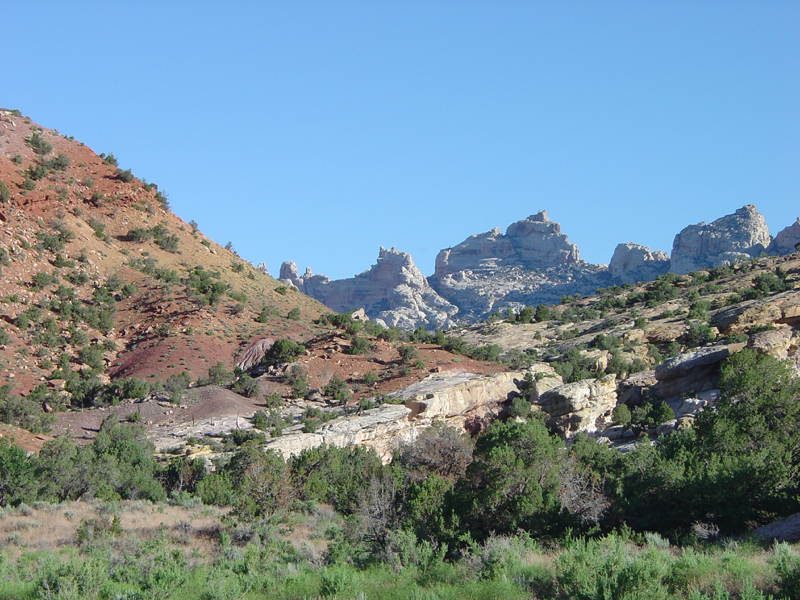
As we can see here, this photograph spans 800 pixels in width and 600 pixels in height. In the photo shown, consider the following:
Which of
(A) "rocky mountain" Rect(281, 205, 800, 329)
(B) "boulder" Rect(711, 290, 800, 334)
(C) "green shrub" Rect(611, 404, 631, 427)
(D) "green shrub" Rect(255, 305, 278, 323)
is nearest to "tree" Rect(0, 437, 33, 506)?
(C) "green shrub" Rect(611, 404, 631, 427)

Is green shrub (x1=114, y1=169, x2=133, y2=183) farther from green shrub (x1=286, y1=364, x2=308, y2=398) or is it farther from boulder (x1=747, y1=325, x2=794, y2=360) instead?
boulder (x1=747, y1=325, x2=794, y2=360)

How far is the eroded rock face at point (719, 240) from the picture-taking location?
402 ft

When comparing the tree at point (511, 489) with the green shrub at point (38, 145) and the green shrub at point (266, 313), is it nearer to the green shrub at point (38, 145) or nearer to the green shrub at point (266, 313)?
the green shrub at point (266, 313)

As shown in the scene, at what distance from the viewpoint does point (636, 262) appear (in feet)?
442

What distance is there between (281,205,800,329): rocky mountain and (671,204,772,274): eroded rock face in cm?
17

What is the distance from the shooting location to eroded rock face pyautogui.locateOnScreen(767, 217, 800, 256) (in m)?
112

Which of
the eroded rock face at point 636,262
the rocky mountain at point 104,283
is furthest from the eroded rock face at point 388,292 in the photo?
the rocky mountain at point 104,283

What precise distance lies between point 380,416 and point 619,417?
11.4 metres

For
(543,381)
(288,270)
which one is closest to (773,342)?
(543,381)

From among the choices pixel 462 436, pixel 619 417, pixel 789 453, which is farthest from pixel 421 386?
pixel 789 453

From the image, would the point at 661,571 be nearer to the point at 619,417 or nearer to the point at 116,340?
the point at 619,417

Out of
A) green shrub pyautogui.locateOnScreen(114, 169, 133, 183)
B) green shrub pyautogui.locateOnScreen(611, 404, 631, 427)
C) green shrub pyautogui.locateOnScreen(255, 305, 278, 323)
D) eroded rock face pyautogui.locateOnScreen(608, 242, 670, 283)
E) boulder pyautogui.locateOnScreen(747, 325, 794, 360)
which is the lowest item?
green shrub pyautogui.locateOnScreen(611, 404, 631, 427)

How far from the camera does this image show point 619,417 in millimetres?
32062

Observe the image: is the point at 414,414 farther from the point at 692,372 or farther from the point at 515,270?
the point at 515,270
